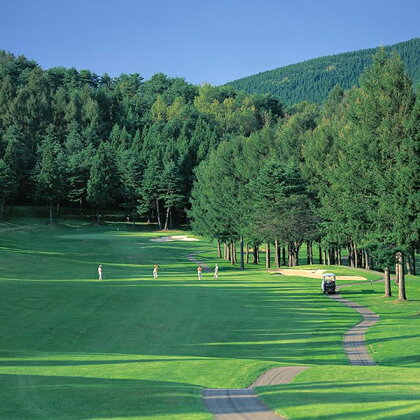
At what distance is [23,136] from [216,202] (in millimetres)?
82961

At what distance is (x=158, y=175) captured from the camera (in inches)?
4884

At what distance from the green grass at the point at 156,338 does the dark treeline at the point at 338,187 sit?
18.6 feet

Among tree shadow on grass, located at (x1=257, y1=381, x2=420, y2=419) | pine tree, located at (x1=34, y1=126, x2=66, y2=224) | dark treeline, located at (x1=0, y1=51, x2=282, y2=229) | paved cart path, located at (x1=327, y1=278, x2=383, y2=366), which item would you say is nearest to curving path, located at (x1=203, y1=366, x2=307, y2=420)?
tree shadow on grass, located at (x1=257, y1=381, x2=420, y2=419)

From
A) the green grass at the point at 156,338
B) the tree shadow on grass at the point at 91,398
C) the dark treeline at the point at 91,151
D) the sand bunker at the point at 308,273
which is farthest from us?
the dark treeline at the point at 91,151

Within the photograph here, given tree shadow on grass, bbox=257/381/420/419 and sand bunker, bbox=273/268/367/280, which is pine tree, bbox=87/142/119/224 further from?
tree shadow on grass, bbox=257/381/420/419

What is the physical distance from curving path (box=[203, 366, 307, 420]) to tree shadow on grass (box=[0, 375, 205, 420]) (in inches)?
16.8

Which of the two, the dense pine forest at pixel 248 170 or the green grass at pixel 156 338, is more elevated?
the dense pine forest at pixel 248 170

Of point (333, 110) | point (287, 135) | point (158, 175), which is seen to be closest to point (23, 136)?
point (158, 175)

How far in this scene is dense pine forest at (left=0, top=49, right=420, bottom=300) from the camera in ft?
137

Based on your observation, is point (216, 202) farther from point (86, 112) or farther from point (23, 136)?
point (86, 112)

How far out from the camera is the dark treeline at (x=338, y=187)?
40.3m

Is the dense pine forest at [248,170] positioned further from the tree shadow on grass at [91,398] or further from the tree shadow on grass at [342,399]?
the tree shadow on grass at [91,398]

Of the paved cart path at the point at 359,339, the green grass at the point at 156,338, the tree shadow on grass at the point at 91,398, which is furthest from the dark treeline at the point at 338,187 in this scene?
the tree shadow on grass at the point at 91,398

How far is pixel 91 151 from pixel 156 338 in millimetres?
108362
